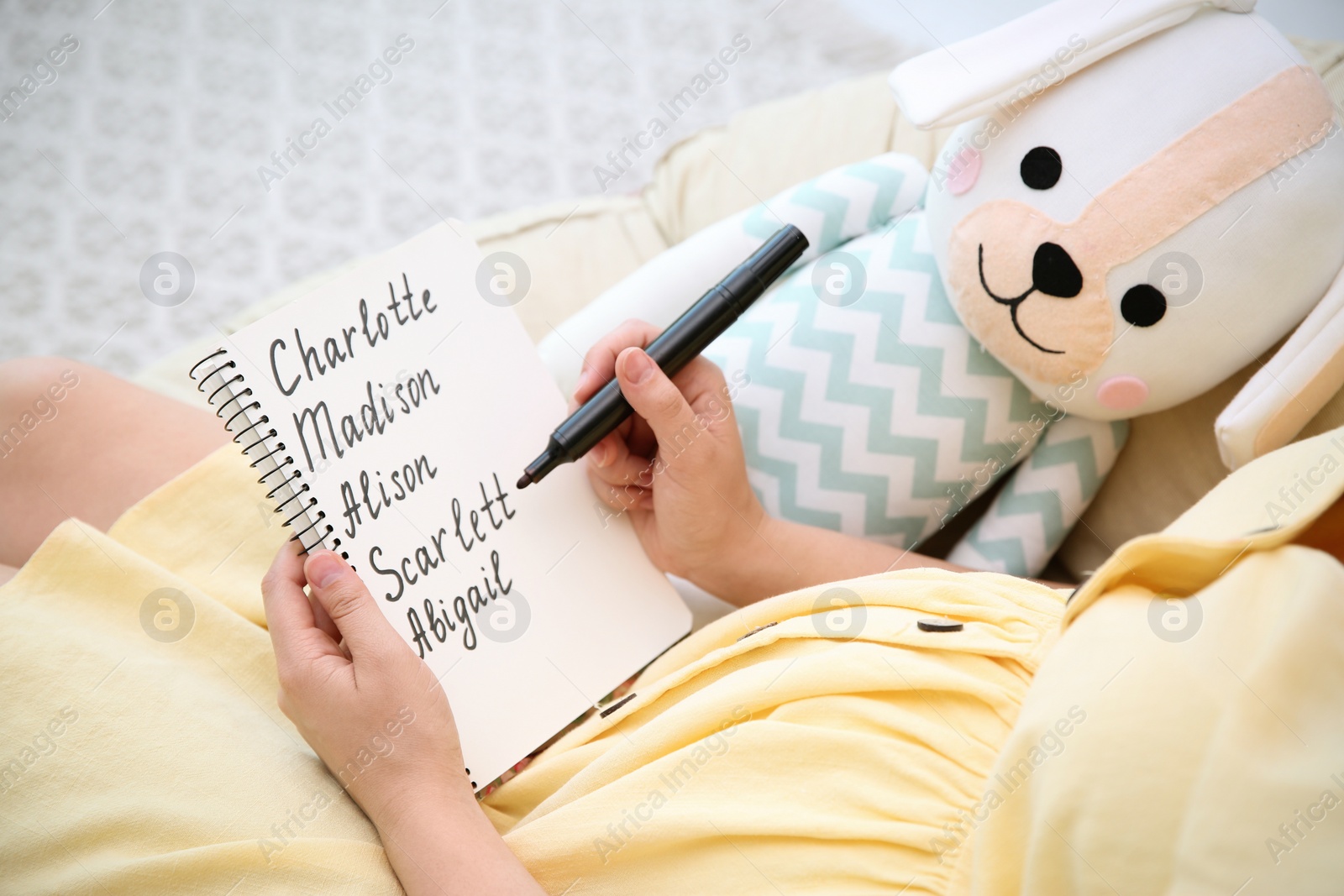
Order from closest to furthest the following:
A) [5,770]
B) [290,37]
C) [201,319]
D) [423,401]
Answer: [5,770] → [423,401] → [201,319] → [290,37]

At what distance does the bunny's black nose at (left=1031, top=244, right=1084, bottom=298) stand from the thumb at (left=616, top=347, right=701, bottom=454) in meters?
0.24

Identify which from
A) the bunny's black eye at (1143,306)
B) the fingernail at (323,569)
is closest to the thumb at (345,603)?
the fingernail at (323,569)

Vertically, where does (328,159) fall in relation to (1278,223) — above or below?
above

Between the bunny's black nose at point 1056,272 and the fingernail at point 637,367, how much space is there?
253 mm

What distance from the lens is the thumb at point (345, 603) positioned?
49 cm

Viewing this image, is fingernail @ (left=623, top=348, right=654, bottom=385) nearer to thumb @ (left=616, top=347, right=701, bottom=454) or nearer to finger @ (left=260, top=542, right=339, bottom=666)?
thumb @ (left=616, top=347, right=701, bottom=454)

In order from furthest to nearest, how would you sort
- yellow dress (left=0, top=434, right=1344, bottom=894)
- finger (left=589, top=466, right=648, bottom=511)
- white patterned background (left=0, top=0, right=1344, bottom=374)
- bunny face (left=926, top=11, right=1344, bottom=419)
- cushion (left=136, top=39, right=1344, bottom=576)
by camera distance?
white patterned background (left=0, top=0, right=1344, bottom=374) → cushion (left=136, top=39, right=1344, bottom=576) → finger (left=589, top=466, right=648, bottom=511) → bunny face (left=926, top=11, right=1344, bottom=419) → yellow dress (left=0, top=434, right=1344, bottom=894)

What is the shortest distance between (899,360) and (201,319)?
90cm

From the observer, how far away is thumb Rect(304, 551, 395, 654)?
49 centimetres

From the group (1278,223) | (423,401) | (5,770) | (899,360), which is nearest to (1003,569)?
(899,360)

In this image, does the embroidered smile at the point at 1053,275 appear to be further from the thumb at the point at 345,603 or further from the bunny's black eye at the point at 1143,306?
the thumb at the point at 345,603

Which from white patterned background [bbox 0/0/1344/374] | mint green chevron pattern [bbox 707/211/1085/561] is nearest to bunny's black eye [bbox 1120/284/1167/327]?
mint green chevron pattern [bbox 707/211/1085/561]

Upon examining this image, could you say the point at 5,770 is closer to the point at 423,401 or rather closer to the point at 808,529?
the point at 423,401

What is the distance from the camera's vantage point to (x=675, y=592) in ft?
2.09
